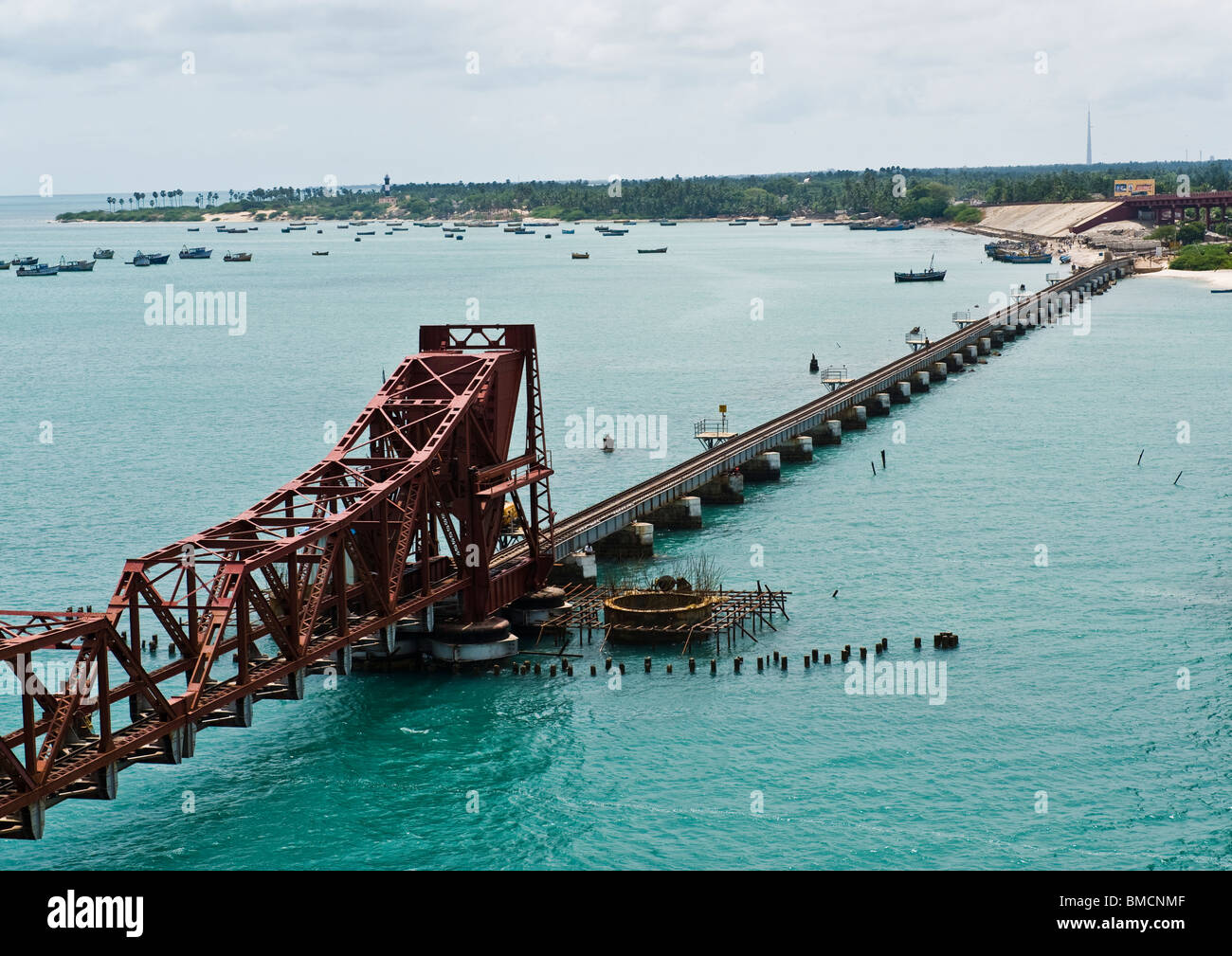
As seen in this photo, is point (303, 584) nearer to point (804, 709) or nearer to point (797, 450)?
point (804, 709)

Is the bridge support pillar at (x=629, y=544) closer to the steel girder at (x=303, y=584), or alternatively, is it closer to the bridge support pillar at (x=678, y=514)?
the steel girder at (x=303, y=584)

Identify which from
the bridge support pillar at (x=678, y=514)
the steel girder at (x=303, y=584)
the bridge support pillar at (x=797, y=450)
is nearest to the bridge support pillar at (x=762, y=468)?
the bridge support pillar at (x=797, y=450)

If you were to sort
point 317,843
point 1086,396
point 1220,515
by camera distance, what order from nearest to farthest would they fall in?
point 317,843, point 1220,515, point 1086,396

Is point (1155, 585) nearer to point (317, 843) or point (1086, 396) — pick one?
point (317, 843)

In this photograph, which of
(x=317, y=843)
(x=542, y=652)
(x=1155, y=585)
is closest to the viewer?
(x=317, y=843)

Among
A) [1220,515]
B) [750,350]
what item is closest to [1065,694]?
[1220,515]

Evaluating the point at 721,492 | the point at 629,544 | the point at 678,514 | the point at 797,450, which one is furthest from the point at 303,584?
the point at 797,450

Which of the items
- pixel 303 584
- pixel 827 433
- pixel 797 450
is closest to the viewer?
pixel 303 584
